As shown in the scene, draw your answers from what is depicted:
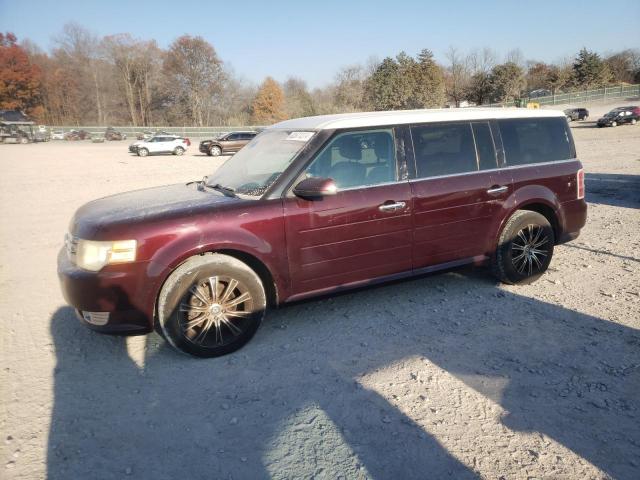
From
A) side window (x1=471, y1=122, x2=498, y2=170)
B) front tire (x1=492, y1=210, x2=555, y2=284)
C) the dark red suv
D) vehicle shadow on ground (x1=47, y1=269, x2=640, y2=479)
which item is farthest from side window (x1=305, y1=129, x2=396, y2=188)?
front tire (x1=492, y1=210, x2=555, y2=284)

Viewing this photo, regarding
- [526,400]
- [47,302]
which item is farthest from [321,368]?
[47,302]

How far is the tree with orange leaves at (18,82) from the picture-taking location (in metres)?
71.2

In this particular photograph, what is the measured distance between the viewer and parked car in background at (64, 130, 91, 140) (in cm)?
5841

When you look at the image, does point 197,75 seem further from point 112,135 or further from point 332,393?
point 332,393

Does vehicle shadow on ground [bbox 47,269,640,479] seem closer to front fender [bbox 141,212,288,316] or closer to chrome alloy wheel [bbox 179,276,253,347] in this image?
chrome alloy wheel [bbox 179,276,253,347]

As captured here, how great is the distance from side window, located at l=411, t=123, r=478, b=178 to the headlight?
2611 mm

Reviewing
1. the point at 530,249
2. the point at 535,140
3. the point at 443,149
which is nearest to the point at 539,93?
the point at 535,140

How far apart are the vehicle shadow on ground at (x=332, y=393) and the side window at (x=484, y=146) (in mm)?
1429

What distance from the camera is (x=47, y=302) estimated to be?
4.97 m

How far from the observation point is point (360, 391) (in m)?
3.17

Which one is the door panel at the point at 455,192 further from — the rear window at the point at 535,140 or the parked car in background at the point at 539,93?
the parked car in background at the point at 539,93

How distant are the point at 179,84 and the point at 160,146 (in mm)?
43218

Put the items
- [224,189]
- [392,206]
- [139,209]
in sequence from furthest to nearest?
[224,189] < [392,206] < [139,209]

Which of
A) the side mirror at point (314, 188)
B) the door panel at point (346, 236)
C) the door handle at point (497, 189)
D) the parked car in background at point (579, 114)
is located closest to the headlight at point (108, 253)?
the door panel at point (346, 236)
